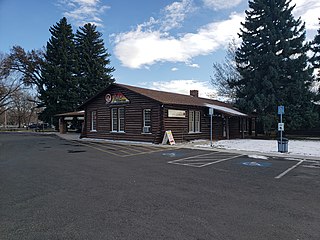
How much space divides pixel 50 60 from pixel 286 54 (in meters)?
35.2

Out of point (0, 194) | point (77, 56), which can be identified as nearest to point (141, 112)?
point (0, 194)

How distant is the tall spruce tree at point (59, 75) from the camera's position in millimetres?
39688

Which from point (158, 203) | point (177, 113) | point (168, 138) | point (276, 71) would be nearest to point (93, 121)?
point (177, 113)

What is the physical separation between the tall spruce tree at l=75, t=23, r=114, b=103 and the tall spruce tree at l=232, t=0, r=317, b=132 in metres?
25.2

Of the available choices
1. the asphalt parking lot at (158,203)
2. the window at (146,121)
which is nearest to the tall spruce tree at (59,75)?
the window at (146,121)

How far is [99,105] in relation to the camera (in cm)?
2362

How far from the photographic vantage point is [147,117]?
768 inches

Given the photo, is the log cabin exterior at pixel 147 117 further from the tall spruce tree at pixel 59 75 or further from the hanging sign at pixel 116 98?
the tall spruce tree at pixel 59 75

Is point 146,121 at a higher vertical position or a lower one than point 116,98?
lower

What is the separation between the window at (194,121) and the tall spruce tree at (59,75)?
25172mm

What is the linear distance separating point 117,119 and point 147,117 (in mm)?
3652

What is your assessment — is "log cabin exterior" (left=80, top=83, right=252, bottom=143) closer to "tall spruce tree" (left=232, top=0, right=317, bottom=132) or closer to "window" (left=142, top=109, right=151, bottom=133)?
"window" (left=142, top=109, right=151, bottom=133)

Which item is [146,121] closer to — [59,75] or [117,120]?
[117,120]

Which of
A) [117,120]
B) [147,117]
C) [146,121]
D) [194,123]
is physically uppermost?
[147,117]
